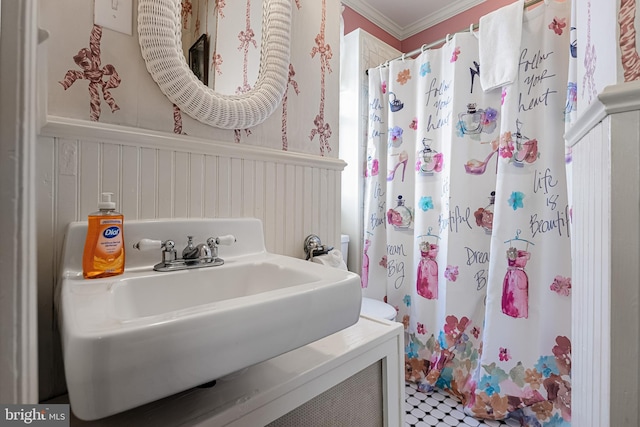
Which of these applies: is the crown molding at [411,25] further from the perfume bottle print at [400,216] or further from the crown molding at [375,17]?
the perfume bottle print at [400,216]

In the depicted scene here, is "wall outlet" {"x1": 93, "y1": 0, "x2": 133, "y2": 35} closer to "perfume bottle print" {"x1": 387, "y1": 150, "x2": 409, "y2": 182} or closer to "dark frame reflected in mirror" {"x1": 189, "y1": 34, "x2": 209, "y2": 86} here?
"dark frame reflected in mirror" {"x1": 189, "y1": 34, "x2": 209, "y2": 86}

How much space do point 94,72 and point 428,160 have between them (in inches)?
55.3

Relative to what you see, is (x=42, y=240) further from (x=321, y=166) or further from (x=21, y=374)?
(x=321, y=166)

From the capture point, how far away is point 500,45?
52.3 inches

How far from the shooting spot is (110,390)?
0.99ft

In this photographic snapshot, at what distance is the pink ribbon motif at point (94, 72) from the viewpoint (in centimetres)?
65

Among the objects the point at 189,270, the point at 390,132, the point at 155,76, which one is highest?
the point at 390,132

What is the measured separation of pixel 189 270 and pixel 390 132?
1399 millimetres

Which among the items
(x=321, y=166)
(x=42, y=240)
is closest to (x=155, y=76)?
(x=42, y=240)

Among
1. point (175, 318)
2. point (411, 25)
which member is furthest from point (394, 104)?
point (175, 318)

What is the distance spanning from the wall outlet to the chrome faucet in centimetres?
49

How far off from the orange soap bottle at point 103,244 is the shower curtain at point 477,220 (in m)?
1.35

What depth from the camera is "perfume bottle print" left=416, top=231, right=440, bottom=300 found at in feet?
5.11

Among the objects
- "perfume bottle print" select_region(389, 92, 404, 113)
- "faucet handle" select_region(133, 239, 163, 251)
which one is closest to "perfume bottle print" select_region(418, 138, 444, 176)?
"perfume bottle print" select_region(389, 92, 404, 113)
